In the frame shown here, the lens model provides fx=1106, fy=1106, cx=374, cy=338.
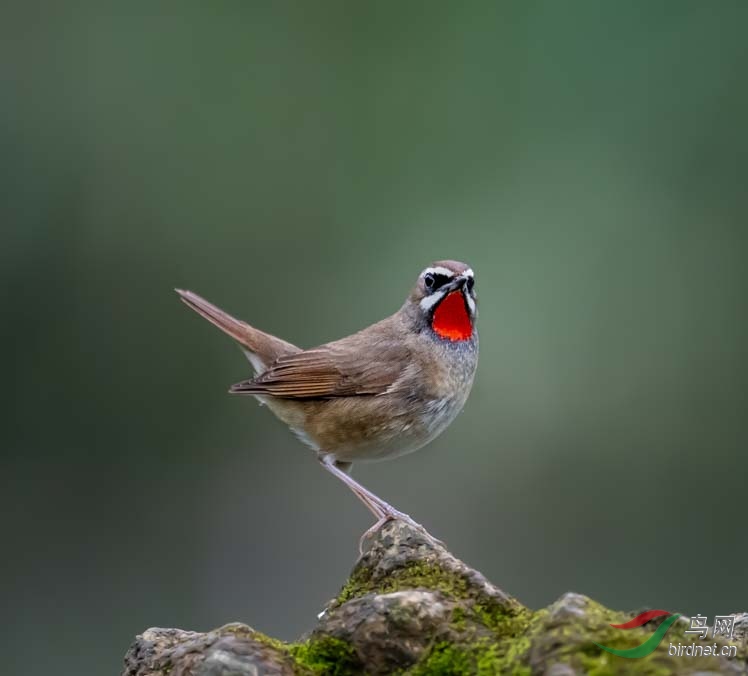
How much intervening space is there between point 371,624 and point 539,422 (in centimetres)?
549

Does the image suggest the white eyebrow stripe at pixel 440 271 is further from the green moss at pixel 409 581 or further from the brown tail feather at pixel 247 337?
the green moss at pixel 409 581

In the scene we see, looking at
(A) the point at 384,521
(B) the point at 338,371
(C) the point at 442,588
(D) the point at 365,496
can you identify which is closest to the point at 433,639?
(C) the point at 442,588

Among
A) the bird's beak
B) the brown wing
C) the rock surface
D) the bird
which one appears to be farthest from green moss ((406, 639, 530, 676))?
the bird's beak

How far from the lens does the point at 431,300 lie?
556 cm

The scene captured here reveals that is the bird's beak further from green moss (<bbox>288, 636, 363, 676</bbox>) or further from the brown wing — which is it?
green moss (<bbox>288, 636, 363, 676</bbox>)

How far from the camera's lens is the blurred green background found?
789 cm

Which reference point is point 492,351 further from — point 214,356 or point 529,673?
point 529,673

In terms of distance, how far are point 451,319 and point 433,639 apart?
2597mm

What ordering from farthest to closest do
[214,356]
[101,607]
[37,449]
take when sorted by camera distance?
[214,356], [37,449], [101,607]

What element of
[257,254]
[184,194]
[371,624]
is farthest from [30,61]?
[371,624]

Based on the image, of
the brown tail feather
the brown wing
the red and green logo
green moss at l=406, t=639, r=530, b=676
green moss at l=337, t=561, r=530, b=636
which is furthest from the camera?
the brown tail feather

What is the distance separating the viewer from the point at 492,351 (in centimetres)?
873

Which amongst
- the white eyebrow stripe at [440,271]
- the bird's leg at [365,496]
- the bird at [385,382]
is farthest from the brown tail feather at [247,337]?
the white eyebrow stripe at [440,271]

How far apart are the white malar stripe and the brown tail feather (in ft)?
2.80
